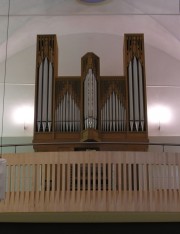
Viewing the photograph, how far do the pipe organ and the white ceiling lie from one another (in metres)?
1.68

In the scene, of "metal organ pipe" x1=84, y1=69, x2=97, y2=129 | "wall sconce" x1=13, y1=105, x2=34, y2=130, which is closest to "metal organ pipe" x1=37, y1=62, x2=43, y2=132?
"metal organ pipe" x1=84, y1=69, x2=97, y2=129

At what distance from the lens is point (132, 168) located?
9578 millimetres

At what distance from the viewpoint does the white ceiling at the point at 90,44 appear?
13227 mm

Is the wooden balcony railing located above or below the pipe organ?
below

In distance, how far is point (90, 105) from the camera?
440 inches

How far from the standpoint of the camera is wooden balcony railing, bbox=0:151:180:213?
929 centimetres

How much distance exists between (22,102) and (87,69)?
3.03 metres

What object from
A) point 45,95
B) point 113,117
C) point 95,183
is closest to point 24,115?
point 45,95

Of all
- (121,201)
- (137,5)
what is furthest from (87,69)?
(121,201)

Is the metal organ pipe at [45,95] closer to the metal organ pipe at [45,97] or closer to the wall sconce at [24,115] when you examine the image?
the metal organ pipe at [45,97]

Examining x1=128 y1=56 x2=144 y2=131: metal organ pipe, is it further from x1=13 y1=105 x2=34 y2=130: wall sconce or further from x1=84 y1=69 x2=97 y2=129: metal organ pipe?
x1=13 y1=105 x2=34 y2=130: wall sconce

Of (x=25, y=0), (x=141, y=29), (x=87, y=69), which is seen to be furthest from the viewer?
(x=141, y=29)

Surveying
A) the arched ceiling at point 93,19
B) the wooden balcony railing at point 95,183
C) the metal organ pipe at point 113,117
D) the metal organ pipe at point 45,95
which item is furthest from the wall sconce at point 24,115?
the wooden balcony railing at point 95,183

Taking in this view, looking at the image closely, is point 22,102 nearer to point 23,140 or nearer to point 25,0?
point 23,140
